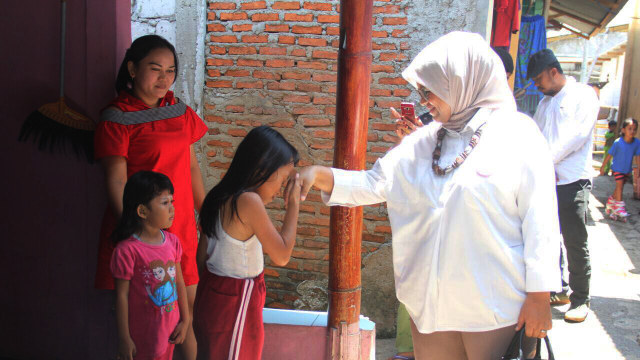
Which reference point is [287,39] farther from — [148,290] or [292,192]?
[148,290]

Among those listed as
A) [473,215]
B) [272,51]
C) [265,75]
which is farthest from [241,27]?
[473,215]

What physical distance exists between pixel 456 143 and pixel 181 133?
134 centimetres

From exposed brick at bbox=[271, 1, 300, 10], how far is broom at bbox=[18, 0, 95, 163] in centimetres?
206

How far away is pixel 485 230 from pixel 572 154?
9.80 ft

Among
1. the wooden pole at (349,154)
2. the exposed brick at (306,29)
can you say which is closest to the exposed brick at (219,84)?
the exposed brick at (306,29)

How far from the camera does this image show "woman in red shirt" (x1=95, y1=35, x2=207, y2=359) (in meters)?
2.46

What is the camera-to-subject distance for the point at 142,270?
2.25m

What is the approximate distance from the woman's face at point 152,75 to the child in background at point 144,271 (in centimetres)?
48

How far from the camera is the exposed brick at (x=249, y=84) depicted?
4633 mm

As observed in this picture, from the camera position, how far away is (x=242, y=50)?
464cm

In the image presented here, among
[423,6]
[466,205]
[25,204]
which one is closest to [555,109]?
[423,6]

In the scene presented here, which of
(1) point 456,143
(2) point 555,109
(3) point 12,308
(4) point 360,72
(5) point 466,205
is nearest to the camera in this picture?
(5) point 466,205

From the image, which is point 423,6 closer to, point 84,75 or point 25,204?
point 84,75

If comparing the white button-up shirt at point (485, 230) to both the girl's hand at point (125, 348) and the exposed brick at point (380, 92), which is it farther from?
the exposed brick at point (380, 92)
